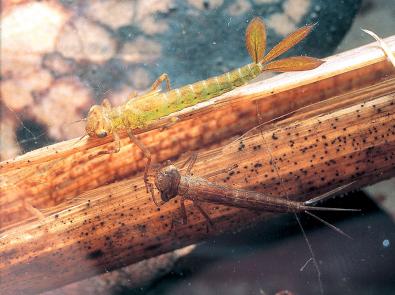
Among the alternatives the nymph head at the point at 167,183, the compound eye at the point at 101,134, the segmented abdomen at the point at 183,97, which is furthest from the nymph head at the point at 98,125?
the nymph head at the point at 167,183

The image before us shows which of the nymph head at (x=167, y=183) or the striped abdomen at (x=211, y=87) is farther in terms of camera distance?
the striped abdomen at (x=211, y=87)

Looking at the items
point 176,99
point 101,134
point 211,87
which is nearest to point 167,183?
point 101,134

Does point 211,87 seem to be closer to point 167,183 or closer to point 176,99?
point 176,99

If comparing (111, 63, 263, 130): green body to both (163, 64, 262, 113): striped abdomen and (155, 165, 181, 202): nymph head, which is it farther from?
(155, 165, 181, 202): nymph head

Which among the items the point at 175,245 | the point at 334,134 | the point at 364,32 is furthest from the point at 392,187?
the point at 175,245

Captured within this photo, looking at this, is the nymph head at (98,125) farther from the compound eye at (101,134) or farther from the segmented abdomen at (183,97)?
the segmented abdomen at (183,97)

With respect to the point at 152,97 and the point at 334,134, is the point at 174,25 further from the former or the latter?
the point at 334,134

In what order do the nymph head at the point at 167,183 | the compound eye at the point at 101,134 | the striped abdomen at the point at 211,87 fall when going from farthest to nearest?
the striped abdomen at the point at 211,87 → the compound eye at the point at 101,134 → the nymph head at the point at 167,183
